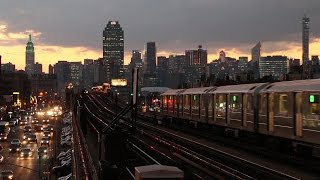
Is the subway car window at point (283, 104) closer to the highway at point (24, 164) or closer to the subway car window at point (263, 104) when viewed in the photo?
the subway car window at point (263, 104)

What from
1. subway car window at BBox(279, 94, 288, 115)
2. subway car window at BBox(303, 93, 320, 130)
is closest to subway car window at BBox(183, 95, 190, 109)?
subway car window at BBox(279, 94, 288, 115)

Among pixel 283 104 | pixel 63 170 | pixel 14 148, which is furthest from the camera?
pixel 14 148

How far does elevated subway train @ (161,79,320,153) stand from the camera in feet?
71.2

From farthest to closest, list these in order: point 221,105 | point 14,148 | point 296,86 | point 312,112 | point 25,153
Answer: point 14,148 → point 25,153 → point 221,105 → point 296,86 → point 312,112

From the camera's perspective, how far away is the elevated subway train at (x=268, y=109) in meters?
21.7

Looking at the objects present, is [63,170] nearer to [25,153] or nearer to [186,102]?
[186,102]

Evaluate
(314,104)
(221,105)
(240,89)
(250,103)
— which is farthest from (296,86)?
(221,105)

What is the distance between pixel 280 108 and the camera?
24.8 metres

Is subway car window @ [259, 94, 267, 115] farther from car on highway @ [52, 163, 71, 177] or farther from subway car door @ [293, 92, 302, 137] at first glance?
car on highway @ [52, 163, 71, 177]

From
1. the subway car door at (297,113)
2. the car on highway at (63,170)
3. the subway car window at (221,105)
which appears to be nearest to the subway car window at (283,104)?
the subway car door at (297,113)

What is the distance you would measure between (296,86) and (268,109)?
3.32m

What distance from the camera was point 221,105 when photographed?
35188mm

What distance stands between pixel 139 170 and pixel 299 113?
15.0 m

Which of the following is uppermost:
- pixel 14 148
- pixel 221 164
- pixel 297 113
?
pixel 297 113
